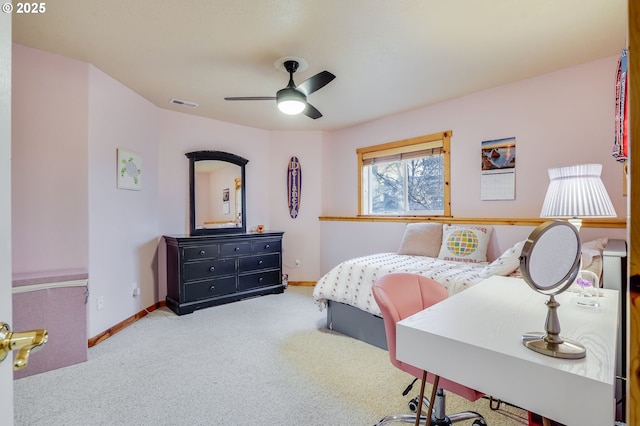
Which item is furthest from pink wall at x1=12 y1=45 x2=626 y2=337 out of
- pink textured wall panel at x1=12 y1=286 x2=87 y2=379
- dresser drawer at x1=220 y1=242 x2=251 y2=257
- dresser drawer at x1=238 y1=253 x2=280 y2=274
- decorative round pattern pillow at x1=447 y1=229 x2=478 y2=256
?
dresser drawer at x1=238 y1=253 x2=280 y2=274

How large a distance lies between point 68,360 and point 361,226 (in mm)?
3361

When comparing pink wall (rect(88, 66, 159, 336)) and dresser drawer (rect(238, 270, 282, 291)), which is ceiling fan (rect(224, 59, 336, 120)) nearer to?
pink wall (rect(88, 66, 159, 336))

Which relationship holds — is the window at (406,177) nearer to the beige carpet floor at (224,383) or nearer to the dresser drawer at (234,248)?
the dresser drawer at (234,248)

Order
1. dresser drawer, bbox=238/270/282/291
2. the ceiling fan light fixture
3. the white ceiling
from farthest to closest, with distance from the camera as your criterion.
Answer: dresser drawer, bbox=238/270/282/291
the ceiling fan light fixture
the white ceiling

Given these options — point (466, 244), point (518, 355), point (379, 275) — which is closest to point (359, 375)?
point (379, 275)

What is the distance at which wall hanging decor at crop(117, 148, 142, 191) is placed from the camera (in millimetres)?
3021

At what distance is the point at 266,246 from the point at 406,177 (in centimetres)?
211

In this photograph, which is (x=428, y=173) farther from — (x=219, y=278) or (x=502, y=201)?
(x=219, y=278)

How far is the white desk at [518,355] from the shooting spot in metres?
0.69

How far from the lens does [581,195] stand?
1952 mm

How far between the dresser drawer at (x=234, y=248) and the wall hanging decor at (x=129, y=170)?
116 centimetres

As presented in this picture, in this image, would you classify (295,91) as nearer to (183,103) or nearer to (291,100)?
(291,100)

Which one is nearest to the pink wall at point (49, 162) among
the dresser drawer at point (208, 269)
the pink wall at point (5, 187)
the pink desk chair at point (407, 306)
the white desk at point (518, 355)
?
the dresser drawer at point (208, 269)

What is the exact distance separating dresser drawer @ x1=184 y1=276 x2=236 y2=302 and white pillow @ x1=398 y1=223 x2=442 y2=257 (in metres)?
2.13
